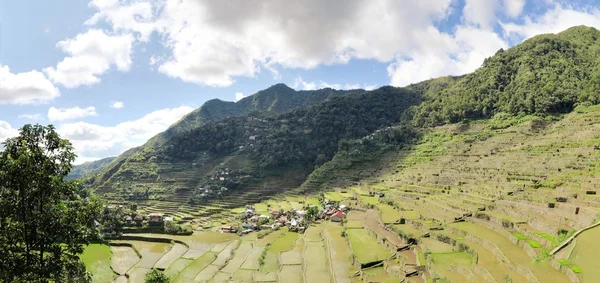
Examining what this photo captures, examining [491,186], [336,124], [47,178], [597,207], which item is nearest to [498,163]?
[491,186]

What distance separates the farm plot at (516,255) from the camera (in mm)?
14672

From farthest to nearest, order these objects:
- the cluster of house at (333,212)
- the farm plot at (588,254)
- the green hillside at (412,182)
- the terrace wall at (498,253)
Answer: the cluster of house at (333,212)
the green hillside at (412,182)
the terrace wall at (498,253)
the farm plot at (588,254)

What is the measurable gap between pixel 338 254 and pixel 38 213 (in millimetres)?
21477

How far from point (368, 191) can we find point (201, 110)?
135 meters

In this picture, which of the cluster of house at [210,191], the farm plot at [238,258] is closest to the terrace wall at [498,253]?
the farm plot at [238,258]

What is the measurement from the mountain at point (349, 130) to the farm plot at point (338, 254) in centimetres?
2673

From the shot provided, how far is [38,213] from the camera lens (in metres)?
7.95

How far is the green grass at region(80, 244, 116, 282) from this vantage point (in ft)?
94.7

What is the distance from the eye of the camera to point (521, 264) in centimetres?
1664

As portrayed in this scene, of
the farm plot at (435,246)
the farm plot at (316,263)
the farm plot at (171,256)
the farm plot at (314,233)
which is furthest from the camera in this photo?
the farm plot at (314,233)

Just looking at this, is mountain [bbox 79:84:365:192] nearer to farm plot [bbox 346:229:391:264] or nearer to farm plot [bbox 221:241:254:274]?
farm plot [bbox 221:241:254:274]

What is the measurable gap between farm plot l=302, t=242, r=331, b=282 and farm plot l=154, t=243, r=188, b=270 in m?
13.2

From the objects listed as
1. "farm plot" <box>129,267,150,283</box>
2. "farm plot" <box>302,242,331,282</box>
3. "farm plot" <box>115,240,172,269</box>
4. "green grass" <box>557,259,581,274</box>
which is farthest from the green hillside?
"farm plot" <box>115,240,172,269</box>

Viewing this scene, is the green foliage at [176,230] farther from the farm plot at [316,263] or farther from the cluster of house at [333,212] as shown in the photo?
the farm plot at [316,263]
